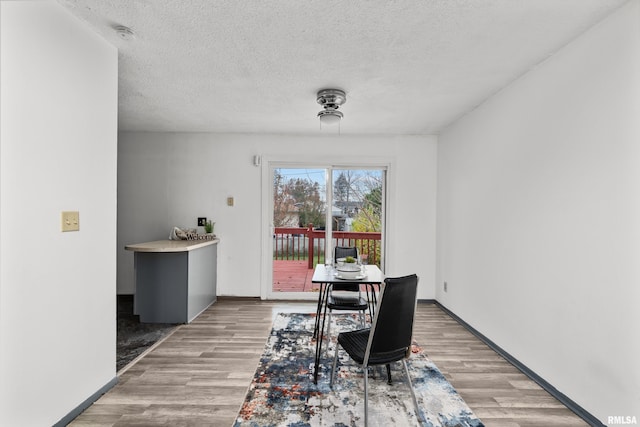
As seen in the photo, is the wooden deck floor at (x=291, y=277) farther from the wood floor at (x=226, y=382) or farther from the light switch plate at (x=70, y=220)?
the light switch plate at (x=70, y=220)

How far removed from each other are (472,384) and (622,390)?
34.1 inches

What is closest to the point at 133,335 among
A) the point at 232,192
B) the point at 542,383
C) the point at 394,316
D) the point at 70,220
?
the point at 70,220

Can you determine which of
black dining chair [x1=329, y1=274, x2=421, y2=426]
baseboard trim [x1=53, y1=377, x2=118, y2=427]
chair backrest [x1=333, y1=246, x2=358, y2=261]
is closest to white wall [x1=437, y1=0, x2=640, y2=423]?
black dining chair [x1=329, y1=274, x2=421, y2=426]

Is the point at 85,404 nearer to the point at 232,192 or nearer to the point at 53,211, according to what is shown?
the point at 53,211

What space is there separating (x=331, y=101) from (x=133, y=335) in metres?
3.13

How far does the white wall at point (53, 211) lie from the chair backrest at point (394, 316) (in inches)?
70.3

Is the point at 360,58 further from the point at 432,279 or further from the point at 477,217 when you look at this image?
the point at 432,279

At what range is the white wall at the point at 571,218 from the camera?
69.6 inches

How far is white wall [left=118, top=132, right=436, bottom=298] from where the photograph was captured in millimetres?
4633

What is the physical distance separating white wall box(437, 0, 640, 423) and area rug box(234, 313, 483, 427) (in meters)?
0.78

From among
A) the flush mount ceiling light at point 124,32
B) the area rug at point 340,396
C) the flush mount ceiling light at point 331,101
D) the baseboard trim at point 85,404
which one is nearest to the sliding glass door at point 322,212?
the flush mount ceiling light at point 331,101

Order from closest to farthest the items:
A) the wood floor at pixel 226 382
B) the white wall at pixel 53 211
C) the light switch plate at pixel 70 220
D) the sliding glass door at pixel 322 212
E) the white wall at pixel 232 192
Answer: the white wall at pixel 53 211 → the light switch plate at pixel 70 220 → the wood floor at pixel 226 382 → the white wall at pixel 232 192 → the sliding glass door at pixel 322 212

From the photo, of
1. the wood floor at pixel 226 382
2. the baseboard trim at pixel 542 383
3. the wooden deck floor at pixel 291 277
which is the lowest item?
the wood floor at pixel 226 382

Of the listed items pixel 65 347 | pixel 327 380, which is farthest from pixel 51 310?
pixel 327 380
